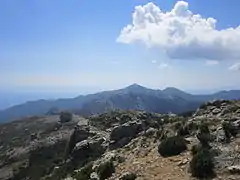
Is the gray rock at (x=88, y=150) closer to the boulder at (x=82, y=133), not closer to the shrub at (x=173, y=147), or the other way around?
the boulder at (x=82, y=133)

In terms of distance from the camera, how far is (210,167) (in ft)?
68.7

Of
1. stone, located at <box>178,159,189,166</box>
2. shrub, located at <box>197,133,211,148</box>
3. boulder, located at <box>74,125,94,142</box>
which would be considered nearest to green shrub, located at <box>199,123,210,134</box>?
shrub, located at <box>197,133,211,148</box>

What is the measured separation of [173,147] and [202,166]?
5381 millimetres

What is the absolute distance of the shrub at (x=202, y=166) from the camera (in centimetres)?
2073

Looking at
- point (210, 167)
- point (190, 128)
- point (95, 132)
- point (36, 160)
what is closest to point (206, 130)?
point (190, 128)

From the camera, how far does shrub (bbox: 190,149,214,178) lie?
20.7 meters

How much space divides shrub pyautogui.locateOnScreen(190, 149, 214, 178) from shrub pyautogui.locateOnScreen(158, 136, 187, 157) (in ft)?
13.6

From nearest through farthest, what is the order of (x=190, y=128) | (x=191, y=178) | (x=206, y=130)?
1. (x=191, y=178)
2. (x=206, y=130)
3. (x=190, y=128)

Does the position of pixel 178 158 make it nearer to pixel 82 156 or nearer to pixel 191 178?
pixel 191 178

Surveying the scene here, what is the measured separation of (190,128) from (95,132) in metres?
29.0

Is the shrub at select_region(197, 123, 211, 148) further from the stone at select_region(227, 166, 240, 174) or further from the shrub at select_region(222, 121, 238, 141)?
the stone at select_region(227, 166, 240, 174)

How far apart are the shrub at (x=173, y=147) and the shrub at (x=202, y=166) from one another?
4132mm

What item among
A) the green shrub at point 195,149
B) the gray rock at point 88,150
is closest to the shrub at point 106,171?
the green shrub at point 195,149

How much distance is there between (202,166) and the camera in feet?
68.7
